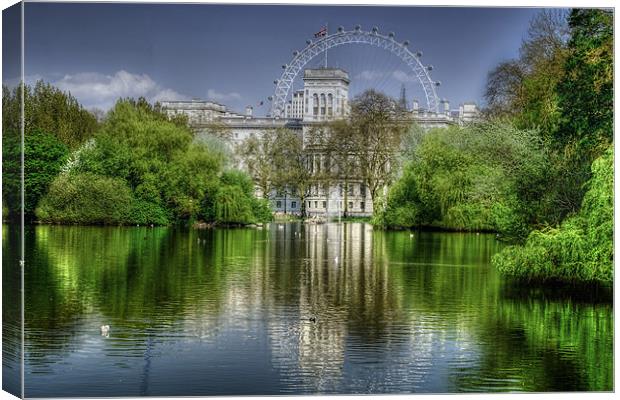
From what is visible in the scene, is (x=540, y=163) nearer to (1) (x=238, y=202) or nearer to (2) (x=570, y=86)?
(2) (x=570, y=86)

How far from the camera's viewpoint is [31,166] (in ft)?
40.2

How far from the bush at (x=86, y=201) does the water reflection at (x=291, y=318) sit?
269 mm

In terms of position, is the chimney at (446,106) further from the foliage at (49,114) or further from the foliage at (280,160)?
the foliage at (49,114)

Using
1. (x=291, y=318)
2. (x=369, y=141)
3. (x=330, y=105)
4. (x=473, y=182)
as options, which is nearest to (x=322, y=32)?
(x=291, y=318)

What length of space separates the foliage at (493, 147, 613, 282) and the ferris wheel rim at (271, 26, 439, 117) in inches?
82.7

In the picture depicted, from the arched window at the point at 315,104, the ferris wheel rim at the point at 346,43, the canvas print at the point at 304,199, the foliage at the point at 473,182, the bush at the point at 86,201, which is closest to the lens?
the canvas print at the point at 304,199

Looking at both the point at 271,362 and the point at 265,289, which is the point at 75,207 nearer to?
the point at 265,289

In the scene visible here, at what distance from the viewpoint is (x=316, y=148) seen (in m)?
15.5

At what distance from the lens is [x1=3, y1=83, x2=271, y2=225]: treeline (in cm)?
1489

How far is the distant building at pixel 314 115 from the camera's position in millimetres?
14172

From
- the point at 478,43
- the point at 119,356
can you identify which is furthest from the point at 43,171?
the point at 478,43

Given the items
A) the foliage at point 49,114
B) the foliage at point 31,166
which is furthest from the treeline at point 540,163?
the foliage at point 31,166

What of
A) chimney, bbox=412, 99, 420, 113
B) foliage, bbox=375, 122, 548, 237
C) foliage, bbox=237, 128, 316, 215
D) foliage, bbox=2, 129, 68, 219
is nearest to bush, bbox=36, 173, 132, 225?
foliage, bbox=2, 129, 68, 219

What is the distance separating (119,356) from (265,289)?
4431 millimetres
